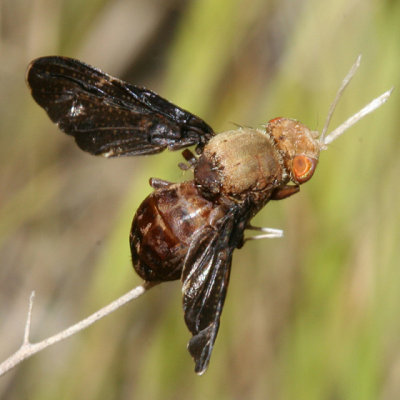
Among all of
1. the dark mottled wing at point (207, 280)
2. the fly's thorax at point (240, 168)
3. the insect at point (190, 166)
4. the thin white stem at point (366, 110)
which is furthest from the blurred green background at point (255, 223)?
the thin white stem at point (366, 110)

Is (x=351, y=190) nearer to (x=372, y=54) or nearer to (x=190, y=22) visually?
(x=372, y=54)

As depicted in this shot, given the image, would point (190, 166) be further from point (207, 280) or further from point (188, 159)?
point (207, 280)

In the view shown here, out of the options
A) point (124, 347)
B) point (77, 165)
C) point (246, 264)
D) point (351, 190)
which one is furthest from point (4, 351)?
point (351, 190)

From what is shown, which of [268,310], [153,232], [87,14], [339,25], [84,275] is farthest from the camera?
[84,275]

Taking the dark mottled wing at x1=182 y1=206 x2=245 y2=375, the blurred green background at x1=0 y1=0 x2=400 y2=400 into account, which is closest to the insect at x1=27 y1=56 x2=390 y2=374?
the dark mottled wing at x1=182 y1=206 x2=245 y2=375

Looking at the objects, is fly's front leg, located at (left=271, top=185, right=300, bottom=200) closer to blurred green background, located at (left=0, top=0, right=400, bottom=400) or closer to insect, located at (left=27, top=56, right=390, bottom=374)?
insect, located at (left=27, top=56, right=390, bottom=374)
